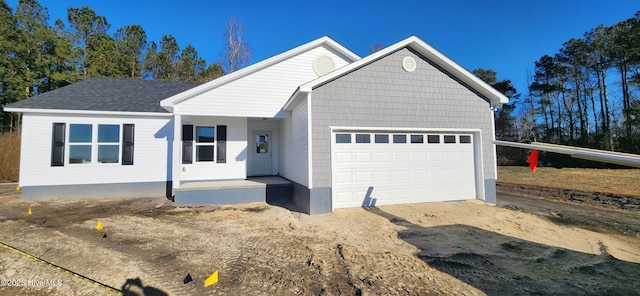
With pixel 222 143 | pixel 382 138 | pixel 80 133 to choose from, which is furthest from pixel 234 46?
pixel 382 138

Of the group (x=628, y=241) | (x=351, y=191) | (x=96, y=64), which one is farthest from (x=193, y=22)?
(x=628, y=241)

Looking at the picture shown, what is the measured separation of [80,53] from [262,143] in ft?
83.7

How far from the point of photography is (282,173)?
36.9 ft

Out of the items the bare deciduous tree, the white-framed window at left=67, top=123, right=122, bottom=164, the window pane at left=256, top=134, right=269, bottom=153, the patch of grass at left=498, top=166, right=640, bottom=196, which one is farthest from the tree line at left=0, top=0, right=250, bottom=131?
the patch of grass at left=498, top=166, right=640, bottom=196

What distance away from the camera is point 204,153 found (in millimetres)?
10562

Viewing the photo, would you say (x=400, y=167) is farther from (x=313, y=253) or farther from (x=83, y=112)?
(x=83, y=112)

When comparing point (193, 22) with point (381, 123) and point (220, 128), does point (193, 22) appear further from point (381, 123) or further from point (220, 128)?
point (381, 123)

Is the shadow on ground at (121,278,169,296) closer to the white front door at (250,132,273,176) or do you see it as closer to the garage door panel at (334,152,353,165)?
the garage door panel at (334,152,353,165)

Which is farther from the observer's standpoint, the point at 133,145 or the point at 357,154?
the point at 133,145

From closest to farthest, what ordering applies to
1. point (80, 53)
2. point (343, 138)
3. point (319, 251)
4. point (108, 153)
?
point (319, 251) < point (343, 138) < point (108, 153) < point (80, 53)

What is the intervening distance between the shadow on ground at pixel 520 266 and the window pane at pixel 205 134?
8.20 metres

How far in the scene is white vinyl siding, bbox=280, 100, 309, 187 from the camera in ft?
25.5

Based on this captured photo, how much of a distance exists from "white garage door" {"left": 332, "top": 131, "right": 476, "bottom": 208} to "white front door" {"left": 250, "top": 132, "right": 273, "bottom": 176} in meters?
5.12

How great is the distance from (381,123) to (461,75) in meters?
3.21
